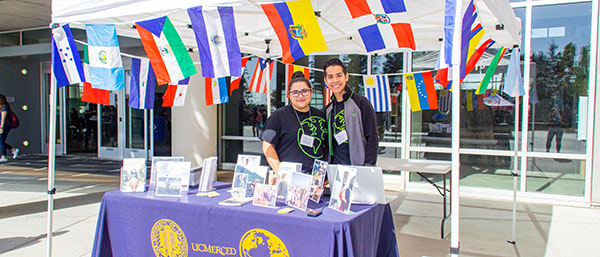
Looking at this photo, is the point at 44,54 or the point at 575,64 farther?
the point at 44,54

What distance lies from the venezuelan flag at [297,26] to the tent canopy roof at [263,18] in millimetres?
139

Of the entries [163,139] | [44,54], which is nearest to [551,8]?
[163,139]

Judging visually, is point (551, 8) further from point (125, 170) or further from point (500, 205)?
point (125, 170)

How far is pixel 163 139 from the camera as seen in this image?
30.6ft

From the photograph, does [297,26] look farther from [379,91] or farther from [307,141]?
[379,91]

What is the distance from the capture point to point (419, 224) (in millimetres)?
4324

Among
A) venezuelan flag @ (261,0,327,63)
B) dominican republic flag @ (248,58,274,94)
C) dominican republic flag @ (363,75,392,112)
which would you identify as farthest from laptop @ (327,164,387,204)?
dominican republic flag @ (363,75,392,112)

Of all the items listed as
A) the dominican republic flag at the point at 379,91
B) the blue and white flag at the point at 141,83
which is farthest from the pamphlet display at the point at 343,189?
the dominican republic flag at the point at 379,91

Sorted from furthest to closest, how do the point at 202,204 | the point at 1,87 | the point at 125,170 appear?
the point at 1,87
the point at 125,170
the point at 202,204

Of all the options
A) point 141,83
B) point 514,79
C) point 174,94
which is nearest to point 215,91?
point 174,94

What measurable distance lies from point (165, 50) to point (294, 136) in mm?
1185

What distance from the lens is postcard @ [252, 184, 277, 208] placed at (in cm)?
221

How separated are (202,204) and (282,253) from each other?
576mm

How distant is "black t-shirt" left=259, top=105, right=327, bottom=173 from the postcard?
389mm
